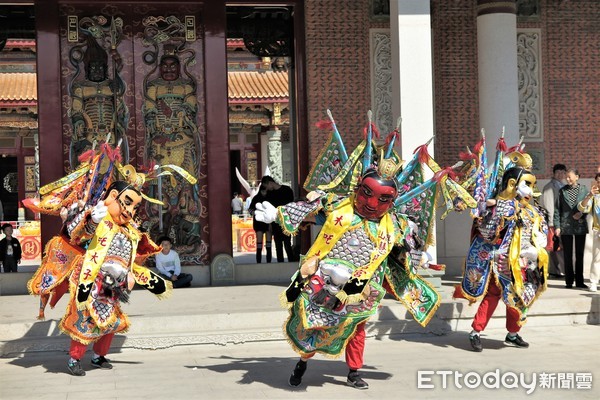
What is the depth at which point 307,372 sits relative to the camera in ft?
27.0

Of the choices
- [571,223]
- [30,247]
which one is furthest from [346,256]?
[30,247]

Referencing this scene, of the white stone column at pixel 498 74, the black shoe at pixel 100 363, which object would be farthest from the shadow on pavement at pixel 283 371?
the white stone column at pixel 498 74

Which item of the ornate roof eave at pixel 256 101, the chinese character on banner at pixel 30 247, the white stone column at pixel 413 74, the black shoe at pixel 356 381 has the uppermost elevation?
the ornate roof eave at pixel 256 101

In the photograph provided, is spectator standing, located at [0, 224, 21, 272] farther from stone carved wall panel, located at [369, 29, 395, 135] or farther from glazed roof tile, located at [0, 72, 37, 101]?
glazed roof tile, located at [0, 72, 37, 101]

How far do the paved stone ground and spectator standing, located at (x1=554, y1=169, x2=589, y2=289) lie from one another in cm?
188

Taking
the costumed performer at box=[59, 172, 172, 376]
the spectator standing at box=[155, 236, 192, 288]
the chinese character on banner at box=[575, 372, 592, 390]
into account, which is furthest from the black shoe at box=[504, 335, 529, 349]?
the spectator standing at box=[155, 236, 192, 288]

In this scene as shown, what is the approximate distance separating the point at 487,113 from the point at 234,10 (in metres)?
4.21

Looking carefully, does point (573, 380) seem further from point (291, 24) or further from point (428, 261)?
point (291, 24)

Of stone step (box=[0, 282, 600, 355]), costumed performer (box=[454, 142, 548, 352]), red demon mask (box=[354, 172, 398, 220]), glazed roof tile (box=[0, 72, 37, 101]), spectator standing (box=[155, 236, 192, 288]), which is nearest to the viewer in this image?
red demon mask (box=[354, 172, 398, 220])

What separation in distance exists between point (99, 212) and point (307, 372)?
221cm

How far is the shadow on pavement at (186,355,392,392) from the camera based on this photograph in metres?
7.82

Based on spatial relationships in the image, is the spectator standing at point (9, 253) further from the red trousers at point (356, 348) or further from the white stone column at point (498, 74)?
the red trousers at point (356, 348)

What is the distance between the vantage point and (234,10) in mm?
14359

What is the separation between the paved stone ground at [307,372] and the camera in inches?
292
